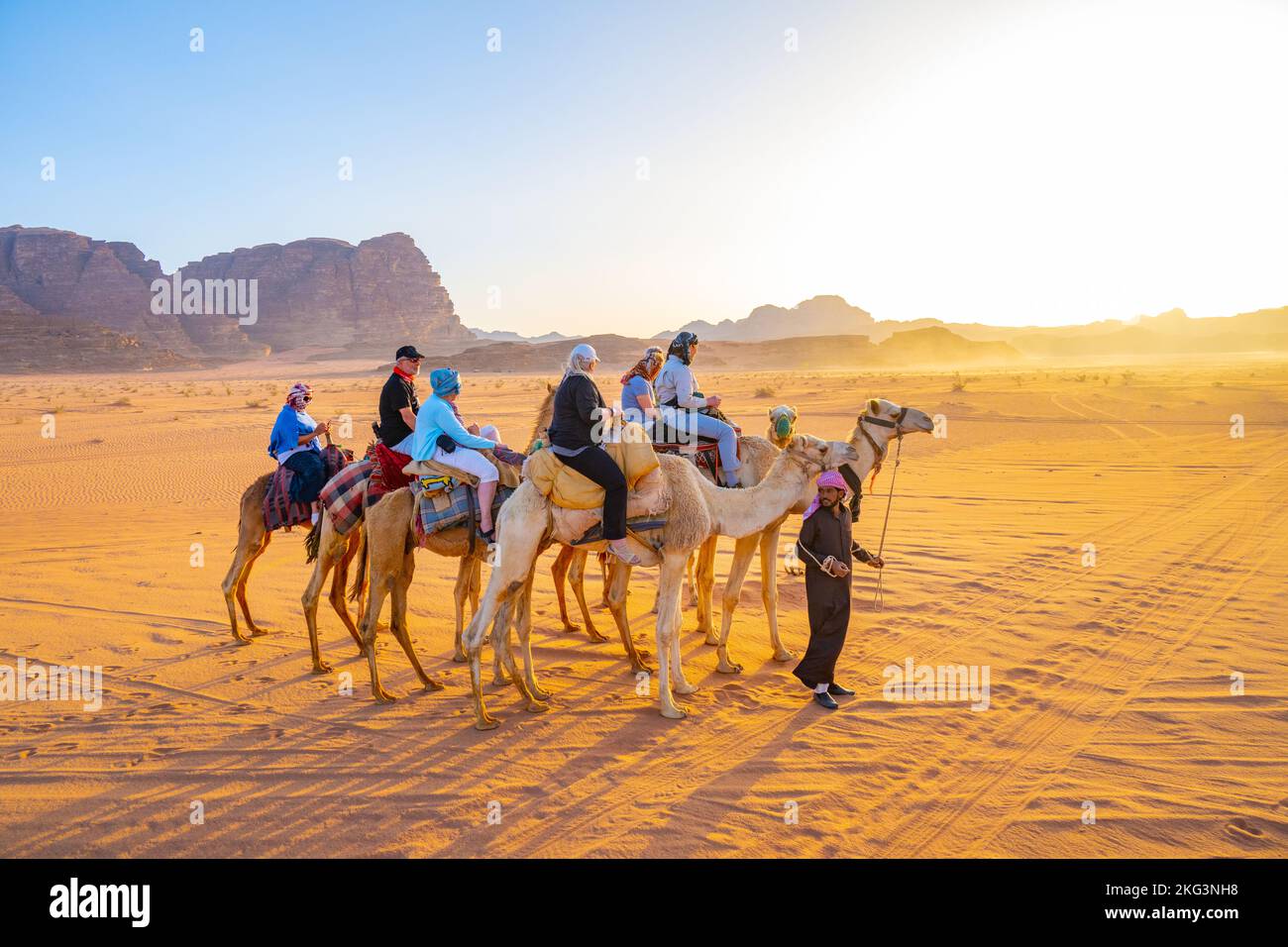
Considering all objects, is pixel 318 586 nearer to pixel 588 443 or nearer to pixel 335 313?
pixel 588 443

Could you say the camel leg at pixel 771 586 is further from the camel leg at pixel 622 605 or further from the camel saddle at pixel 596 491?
the camel saddle at pixel 596 491

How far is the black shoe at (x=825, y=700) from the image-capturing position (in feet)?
23.4

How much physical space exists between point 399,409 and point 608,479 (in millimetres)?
2646

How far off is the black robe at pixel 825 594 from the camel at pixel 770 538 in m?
0.37

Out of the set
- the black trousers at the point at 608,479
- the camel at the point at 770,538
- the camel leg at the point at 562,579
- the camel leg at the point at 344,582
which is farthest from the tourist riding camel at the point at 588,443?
the camel leg at the point at 344,582

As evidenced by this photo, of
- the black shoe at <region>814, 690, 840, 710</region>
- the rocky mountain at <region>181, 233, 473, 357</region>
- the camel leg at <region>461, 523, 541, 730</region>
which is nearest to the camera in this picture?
the camel leg at <region>461, 523, 541, 730</region>

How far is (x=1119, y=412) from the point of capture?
3269 cm

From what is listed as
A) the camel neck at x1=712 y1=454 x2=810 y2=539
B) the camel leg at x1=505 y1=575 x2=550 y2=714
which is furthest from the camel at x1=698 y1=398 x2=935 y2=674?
the camel leg at x1=505 y1=575 x2=550 y2=714

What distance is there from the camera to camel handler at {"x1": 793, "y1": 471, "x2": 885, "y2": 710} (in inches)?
287

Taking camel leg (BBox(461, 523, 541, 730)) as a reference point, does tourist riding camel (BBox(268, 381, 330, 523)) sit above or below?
above

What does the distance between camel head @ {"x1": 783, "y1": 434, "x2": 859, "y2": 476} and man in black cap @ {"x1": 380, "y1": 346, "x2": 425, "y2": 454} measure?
3.83 m

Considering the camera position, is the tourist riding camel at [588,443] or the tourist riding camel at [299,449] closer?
the tourist riding camel at [588,443]

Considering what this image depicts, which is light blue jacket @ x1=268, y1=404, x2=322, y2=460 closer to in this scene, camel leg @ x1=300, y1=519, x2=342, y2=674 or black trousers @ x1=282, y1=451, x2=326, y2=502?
black trousers @ x1=282, y1=451, x2=326, y2=502
